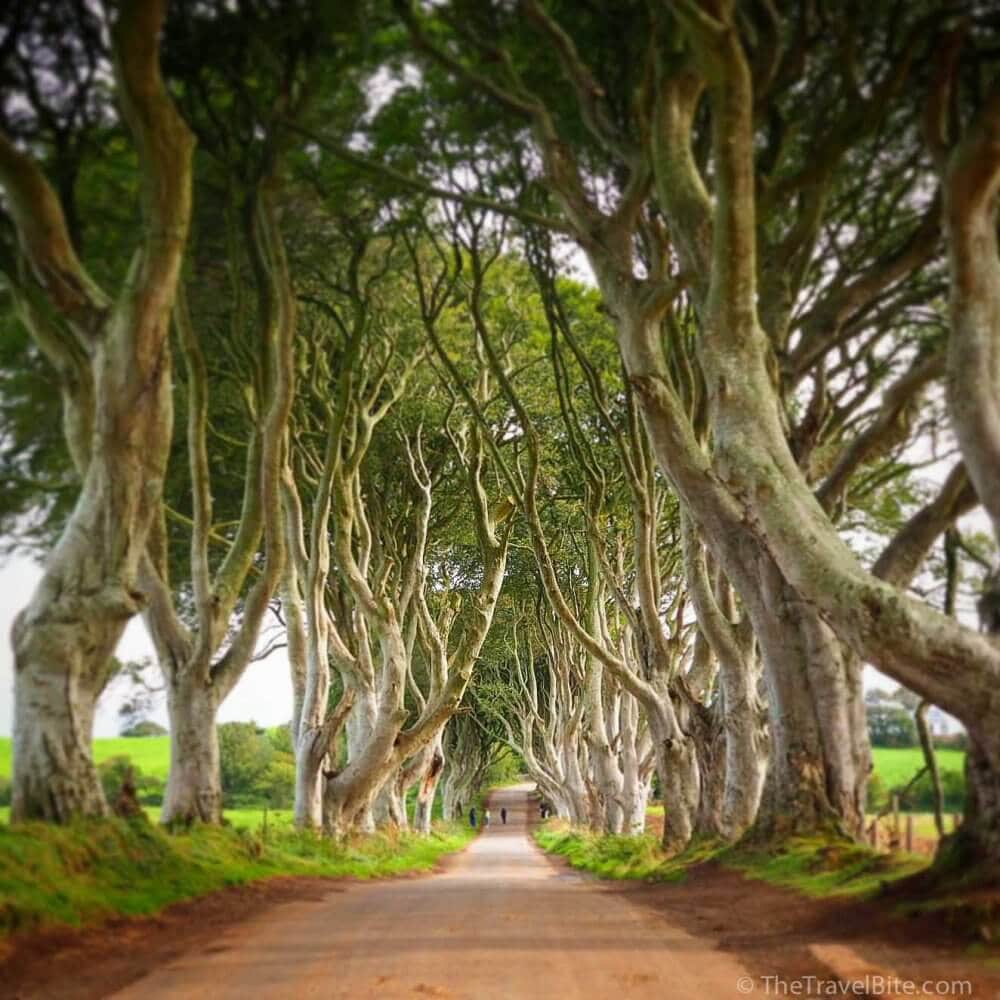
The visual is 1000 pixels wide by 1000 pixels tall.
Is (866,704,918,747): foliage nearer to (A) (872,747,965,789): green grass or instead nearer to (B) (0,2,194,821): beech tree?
(A) (872,747,965,789): green grass

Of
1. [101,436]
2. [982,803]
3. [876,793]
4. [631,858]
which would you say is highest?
[101,436]

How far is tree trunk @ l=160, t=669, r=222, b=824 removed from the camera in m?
12.5

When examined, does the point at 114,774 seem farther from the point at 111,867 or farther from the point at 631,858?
the point at 631,858

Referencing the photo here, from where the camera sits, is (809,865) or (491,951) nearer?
(491,951)

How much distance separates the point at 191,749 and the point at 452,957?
679cm

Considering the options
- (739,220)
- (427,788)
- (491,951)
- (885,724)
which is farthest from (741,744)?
(427,788)

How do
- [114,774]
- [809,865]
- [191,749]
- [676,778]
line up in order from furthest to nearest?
[676,778] → [191,749] → [114,774] → [809,865]

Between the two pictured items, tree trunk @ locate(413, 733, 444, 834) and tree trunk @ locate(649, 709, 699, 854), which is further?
tree trunk @ locate(413, 733, 444, 834)

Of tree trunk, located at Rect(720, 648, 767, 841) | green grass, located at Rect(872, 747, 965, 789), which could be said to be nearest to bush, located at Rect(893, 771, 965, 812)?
green grass, located at Rect(872, 747, 965, 789)

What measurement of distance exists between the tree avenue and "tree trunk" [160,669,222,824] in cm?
5

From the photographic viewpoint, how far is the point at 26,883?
287 inches

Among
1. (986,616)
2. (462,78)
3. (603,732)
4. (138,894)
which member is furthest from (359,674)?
(986,616)

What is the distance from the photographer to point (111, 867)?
874cm

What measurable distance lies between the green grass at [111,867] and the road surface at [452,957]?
101 cm
